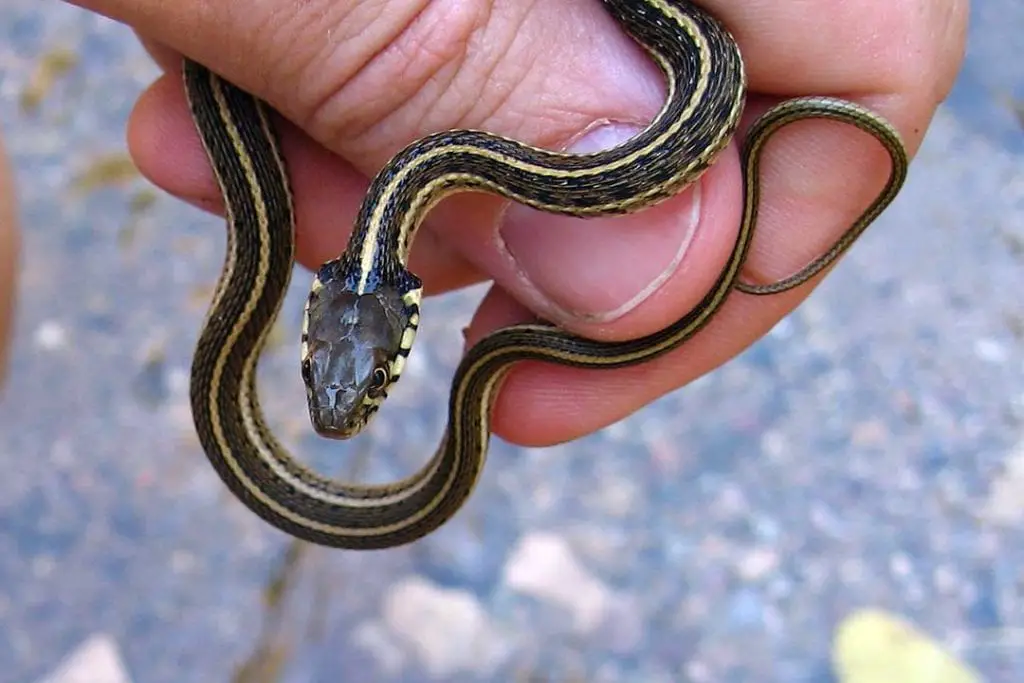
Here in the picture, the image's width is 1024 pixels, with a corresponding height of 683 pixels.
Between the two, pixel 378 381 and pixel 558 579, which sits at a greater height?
pixel 378 381

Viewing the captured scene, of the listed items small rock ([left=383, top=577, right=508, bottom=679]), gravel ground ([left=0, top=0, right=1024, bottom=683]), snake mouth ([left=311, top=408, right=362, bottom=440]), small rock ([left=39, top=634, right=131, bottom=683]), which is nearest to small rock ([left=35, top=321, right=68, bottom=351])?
gravel ground ([left=0, top=0, right=1024, bottom=683])

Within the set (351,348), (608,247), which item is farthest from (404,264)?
(608,247)

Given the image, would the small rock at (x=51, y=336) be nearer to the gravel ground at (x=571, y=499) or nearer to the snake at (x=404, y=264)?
the gravel ground at (x=571, y=499)

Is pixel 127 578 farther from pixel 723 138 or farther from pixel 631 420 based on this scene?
pixel 723 138

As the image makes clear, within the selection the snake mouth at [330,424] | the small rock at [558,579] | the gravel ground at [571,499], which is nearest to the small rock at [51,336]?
the gravel ground at [571,499]

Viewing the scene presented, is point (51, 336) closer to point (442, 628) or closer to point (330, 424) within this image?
point (442, 628)

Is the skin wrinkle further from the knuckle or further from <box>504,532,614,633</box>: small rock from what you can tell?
<box>504,532,614,633</box>: small rock
